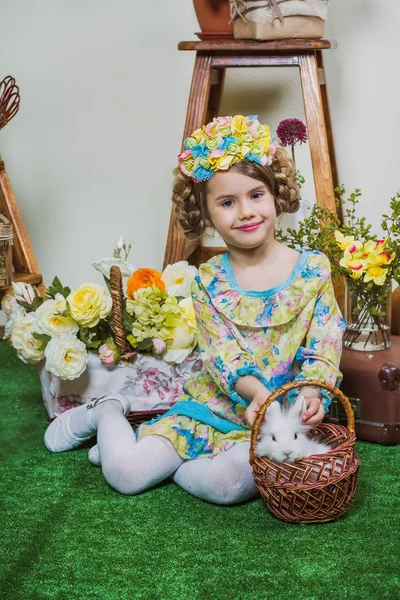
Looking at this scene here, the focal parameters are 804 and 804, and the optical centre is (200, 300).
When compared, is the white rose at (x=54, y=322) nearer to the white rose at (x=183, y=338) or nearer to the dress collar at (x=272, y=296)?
the white rose at (x=183, y=338)

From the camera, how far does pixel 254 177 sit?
1535mm

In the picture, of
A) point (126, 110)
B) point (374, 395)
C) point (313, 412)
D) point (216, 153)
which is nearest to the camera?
point (313, 412)

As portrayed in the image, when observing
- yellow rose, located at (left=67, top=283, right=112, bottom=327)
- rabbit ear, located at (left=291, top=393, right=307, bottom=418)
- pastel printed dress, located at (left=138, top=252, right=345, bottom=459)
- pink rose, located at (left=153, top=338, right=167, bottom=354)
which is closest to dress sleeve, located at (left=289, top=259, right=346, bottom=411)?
pastel printed dress, located at (left=138, top=252, right=345, bottom=459)

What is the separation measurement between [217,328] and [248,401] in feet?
0.56

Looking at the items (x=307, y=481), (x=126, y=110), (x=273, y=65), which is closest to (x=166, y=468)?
(x=307, y=481)

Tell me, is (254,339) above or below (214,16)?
below

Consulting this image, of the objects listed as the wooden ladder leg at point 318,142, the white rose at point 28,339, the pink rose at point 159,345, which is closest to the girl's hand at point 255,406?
the pink rose at point 159,345

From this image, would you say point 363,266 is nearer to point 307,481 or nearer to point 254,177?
point 254,177

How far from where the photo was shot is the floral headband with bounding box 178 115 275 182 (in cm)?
152

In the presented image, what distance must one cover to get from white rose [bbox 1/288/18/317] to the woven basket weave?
356mm

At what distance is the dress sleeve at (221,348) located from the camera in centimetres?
151

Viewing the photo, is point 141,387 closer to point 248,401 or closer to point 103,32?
point 248,401

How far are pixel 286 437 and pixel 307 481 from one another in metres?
0.08

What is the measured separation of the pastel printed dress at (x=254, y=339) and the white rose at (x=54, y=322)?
323 millimetres
